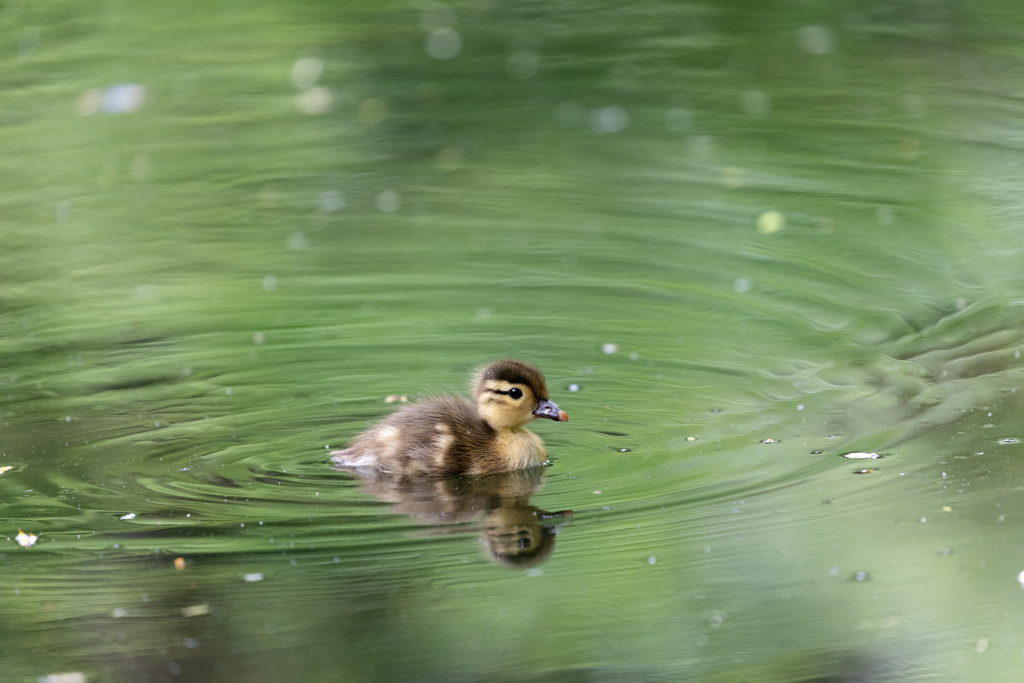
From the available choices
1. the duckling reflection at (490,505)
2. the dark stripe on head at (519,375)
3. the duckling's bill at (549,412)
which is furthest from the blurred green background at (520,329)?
the dark stripe on head at (519,375)

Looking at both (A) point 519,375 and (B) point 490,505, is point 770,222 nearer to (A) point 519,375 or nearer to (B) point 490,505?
(A) point 519,375

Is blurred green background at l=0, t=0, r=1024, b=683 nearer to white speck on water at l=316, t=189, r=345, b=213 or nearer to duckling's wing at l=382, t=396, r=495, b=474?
white speck on water at l=316, t=189, r=345, b=213

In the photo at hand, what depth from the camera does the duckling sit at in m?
5.06

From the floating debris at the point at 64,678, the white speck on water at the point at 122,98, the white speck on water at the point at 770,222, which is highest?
the white speck on water at the point at 122,98

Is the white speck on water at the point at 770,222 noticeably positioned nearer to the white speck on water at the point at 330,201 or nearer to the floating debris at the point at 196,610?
the white speck on water at the point at 330,201

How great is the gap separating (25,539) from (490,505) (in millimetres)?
1579

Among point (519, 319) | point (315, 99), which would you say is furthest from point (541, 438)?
point (315, 99)

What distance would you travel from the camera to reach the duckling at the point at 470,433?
16.6 feet

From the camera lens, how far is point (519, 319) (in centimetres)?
670

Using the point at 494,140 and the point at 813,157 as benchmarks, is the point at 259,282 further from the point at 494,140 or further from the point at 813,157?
A: the point at 813,157

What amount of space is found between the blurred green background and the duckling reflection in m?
0.02

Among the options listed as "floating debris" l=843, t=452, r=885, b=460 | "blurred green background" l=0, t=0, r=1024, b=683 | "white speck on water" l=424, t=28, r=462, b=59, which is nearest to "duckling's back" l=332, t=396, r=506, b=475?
"blurred green background" l=0, t=0, r=1024, b=683

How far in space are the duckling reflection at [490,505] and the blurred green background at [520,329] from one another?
2 cm

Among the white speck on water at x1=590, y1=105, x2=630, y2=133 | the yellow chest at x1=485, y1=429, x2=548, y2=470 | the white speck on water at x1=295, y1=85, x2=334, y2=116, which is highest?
A: the white speck on water at x1=295, y1=85, x2=334, y2=116
